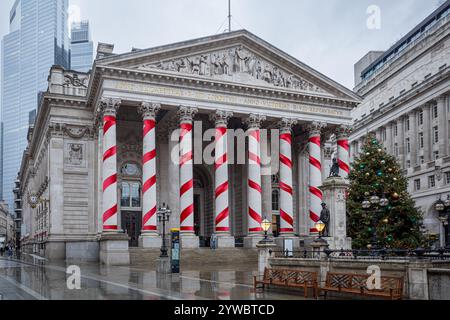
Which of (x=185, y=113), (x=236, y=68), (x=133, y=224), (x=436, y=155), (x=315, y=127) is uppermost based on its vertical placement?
(x=236, y=68)

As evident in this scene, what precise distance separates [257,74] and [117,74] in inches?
497

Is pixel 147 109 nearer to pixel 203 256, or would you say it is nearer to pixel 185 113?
pixel 185 113

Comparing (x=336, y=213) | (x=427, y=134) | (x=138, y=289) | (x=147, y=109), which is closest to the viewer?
(x=138, y=289)

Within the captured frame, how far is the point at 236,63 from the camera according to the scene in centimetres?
4784

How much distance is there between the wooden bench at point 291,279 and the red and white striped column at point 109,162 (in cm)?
2225

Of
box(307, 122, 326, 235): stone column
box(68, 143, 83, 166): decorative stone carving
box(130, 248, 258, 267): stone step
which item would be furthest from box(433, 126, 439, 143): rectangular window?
box(68, 143, 83, 166): decorative stone carving

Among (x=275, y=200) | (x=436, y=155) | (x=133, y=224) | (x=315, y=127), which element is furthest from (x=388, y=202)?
(x=436, y=155)

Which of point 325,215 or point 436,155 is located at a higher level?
point 436,155

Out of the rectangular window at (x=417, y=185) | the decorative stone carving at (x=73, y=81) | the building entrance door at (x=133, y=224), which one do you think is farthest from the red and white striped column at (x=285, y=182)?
the rectangular window at (x=417, y=185)

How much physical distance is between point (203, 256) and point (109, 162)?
10.2 m

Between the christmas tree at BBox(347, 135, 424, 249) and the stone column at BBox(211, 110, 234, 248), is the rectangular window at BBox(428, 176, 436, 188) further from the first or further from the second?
the stone column at BBox(211, 110, 234, 248)

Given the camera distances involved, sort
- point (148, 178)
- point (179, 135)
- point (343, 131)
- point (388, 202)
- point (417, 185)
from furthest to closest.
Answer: point (417, 185) → point (343, 131) → point (179, 135) → point (388, 202) → point (148, 178)

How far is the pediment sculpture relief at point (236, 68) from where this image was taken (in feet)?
150

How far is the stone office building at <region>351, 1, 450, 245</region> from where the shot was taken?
63.5 m
